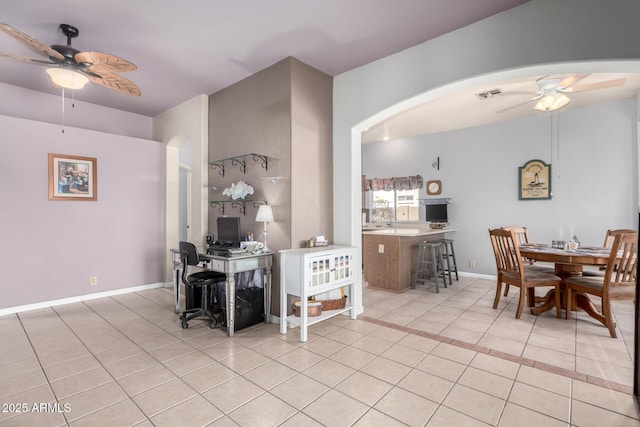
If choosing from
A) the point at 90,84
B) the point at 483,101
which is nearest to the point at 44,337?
the point at 90,84

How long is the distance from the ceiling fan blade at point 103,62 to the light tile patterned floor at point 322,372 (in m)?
2.50

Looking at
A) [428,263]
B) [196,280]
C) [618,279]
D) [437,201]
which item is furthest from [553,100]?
[196,280]

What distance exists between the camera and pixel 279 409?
6.32 feet

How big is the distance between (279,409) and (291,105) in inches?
110

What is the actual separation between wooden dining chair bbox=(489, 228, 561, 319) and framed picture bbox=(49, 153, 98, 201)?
5.44m

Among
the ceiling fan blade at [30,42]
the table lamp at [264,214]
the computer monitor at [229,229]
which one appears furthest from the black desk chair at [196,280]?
the ceiling fan blade at [30,42]

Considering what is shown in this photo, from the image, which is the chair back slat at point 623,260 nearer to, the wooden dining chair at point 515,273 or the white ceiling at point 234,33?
the wooden dining chair at point 515,273

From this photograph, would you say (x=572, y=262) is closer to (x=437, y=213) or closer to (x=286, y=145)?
(x=437, y=213)

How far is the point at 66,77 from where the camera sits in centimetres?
297

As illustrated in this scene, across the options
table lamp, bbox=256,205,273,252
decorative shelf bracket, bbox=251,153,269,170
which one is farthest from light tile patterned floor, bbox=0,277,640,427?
decorative shelf bracket, bbox=251,153,269,170

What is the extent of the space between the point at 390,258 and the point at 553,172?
308 cm

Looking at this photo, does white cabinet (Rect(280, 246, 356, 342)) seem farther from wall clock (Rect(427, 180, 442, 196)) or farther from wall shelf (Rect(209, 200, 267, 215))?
wall clock (Rect(427, 180, 442, 196))

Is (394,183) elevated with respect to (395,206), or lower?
elevated

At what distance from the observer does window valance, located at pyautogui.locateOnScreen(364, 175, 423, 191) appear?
21.6 feet
